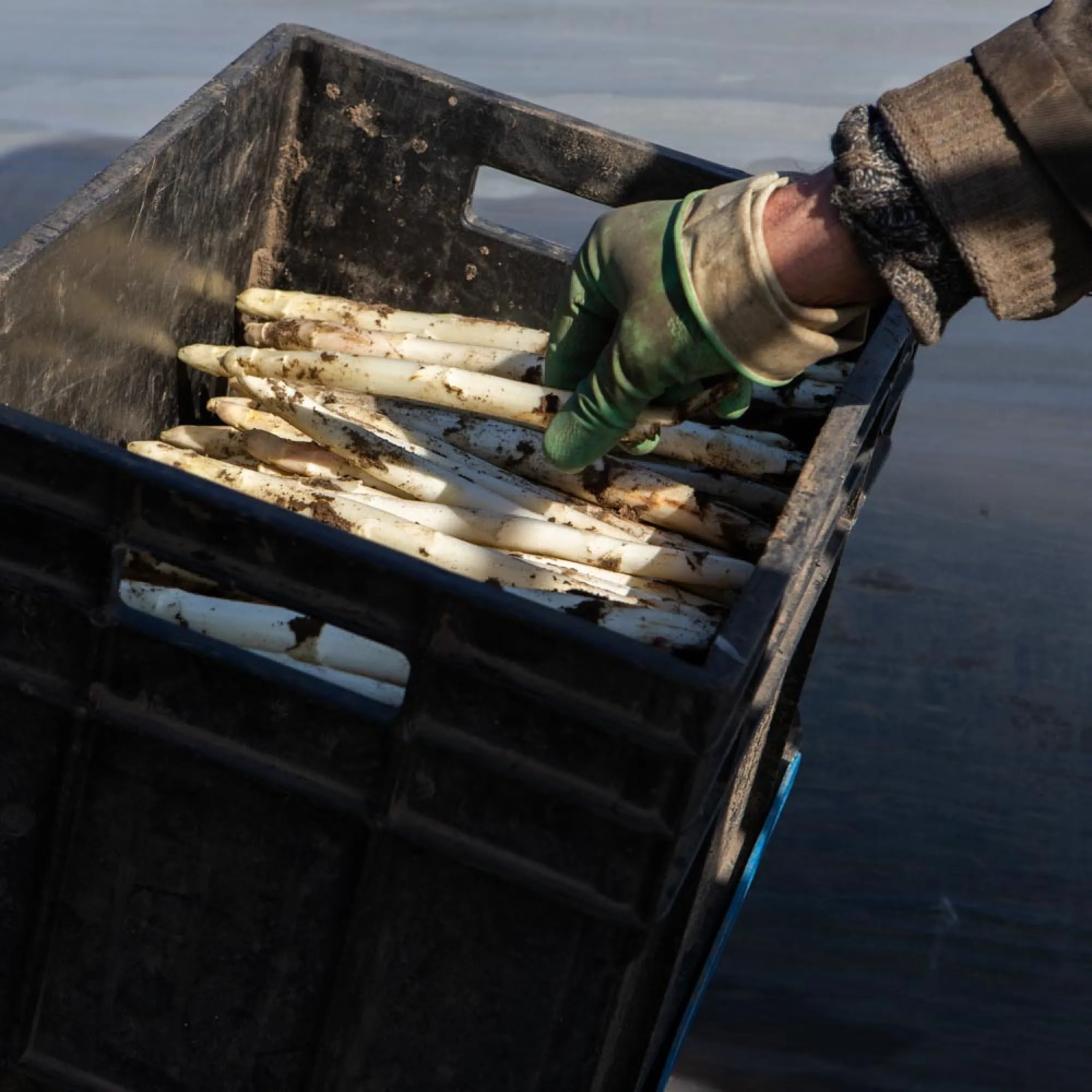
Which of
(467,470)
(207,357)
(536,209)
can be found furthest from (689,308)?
(536,209)

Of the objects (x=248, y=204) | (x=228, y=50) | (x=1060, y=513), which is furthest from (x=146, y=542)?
(x=228, y=50)

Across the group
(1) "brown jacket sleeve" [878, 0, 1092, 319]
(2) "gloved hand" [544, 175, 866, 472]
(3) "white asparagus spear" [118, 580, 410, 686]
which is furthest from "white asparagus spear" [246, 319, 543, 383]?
(1) "brown jacket sleeve" [878, 0, 1092, 319]

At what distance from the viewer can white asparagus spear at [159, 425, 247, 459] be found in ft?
8.28

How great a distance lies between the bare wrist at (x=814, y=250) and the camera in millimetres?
1813

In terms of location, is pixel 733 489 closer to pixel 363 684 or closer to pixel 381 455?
pixel 381 455

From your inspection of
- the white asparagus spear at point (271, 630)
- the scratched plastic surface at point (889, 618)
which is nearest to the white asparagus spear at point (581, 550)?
the white asparagus spear at point (271, 630)

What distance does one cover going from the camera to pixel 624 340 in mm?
1977

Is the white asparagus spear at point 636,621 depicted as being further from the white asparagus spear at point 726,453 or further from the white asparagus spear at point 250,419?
the white asparagus spear at point 250,419

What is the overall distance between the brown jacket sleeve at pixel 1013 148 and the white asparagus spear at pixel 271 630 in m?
0.79

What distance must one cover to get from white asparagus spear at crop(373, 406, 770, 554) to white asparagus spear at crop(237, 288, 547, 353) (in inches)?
8.6

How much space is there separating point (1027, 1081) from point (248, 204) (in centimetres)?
211

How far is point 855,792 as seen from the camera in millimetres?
3156

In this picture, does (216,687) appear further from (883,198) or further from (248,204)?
(248,204)

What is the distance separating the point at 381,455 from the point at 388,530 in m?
0.27
